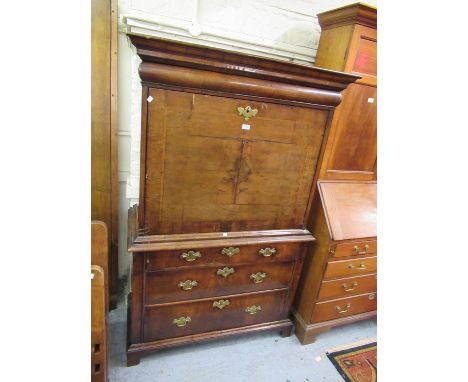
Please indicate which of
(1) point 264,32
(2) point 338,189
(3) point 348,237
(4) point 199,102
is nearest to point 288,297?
(3) point 348,237

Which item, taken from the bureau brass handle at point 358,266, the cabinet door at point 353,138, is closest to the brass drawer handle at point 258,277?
the bureau brass handle at point 358,266

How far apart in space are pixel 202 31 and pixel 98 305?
163 centimetres

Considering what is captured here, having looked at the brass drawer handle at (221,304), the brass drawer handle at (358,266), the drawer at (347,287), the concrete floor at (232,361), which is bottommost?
the concrete floor at (232,361)

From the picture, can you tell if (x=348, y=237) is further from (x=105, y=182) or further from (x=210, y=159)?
(x=105, y=182)

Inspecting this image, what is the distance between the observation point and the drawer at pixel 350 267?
1784 mm

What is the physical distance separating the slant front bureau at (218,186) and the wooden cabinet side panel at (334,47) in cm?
35

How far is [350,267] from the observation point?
72.6 inches

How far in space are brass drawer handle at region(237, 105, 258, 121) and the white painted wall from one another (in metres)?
0.72

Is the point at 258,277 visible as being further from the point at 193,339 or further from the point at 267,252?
the point at 193,339

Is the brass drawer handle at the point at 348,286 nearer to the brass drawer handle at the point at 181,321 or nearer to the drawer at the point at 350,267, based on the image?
the drawer at the point at 350,267

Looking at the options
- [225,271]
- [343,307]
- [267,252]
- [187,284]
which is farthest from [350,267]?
[187,284]

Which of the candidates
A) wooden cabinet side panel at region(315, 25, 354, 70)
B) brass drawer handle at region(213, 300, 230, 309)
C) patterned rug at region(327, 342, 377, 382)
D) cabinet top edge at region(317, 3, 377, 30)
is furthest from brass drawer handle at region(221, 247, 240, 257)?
cabinet top edge at region(317, 3, 377, 30)

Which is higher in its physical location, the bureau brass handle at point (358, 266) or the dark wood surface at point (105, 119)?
the dark wood surface at point (105, 119)

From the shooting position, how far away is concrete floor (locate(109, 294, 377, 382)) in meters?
1.65
